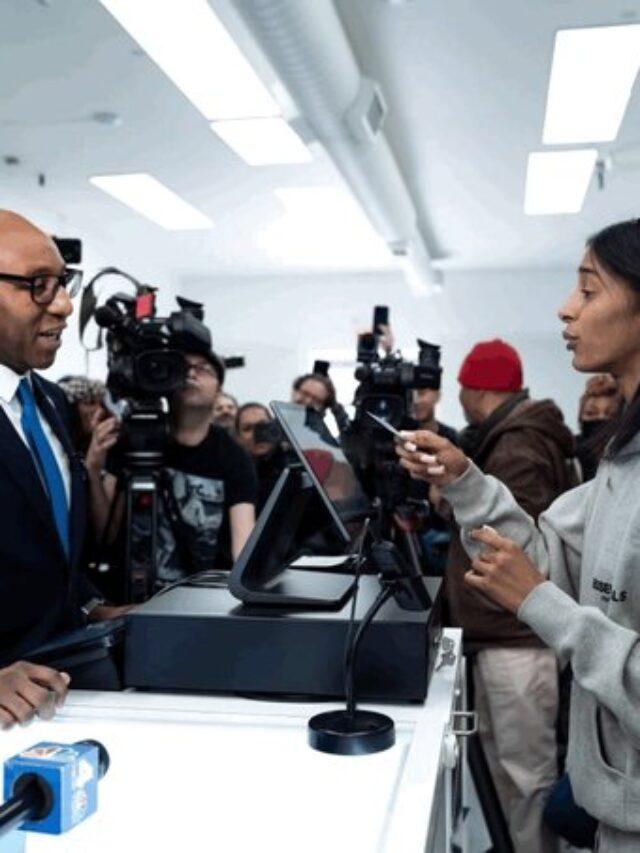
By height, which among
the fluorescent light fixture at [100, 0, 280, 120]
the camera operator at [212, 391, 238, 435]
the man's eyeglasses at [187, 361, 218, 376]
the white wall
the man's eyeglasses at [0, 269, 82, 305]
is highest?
the fluorescent light fixture at [100, 0, 280, 120]

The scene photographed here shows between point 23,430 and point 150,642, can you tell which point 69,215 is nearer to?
point 23,430

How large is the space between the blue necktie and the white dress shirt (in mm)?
11

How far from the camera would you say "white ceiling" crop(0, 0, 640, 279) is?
346 centimetres

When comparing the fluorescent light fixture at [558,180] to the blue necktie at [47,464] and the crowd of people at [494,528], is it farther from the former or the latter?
the blue necktie at [47,464]

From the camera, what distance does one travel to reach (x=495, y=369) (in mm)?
2623

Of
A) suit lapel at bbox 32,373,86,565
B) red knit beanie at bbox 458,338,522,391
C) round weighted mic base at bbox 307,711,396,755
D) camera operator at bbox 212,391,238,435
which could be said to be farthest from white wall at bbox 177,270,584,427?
round weighted mic base at bbox 307,711,396,755

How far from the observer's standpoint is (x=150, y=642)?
117cm

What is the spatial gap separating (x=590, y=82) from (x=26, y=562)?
141 inches

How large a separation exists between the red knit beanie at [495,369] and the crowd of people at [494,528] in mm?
174

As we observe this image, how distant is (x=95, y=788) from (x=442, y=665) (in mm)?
708

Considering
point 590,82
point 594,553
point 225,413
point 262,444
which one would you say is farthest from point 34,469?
point 590,82

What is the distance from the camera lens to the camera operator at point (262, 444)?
325cm

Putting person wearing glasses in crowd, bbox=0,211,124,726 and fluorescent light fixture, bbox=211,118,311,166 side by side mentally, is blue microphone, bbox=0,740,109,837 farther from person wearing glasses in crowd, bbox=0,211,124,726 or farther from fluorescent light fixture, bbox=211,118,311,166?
fluorescent light fixture, bbox=211,118,311,166

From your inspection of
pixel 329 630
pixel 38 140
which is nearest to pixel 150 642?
pixel 329 630
